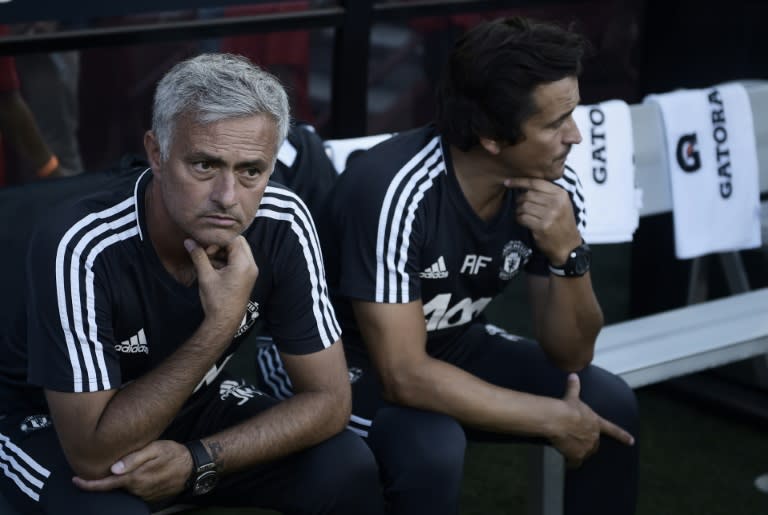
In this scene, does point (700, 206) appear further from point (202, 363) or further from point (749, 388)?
point (202, 363)

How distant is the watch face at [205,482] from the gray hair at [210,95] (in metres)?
0.62

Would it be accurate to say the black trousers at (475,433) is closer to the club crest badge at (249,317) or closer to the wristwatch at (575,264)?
the wristwatch at (575,264)

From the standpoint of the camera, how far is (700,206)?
3830 millimetres

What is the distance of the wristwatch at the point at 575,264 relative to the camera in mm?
2723

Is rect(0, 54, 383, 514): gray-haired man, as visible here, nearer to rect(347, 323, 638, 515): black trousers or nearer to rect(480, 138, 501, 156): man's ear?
rect(347, 323, 638, 515): black trousers

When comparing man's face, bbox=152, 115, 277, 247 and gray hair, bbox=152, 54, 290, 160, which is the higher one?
gray hair, bbox=152, 54, 290, 160

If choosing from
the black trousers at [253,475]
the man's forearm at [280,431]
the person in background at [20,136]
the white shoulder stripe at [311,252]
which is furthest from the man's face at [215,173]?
the person in background at [20,136]

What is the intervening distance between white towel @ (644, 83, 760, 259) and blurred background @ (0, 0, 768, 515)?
1.53ft

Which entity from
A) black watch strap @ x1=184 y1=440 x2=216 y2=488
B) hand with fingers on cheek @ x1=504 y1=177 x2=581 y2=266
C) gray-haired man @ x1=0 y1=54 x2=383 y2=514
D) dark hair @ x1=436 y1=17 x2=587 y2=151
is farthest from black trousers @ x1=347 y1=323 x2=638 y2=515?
dark hair @ x1=436 y1=17 x2=587 y2=151

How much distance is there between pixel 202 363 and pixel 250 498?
0.38 meters

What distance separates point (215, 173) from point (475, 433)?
95 centimetres

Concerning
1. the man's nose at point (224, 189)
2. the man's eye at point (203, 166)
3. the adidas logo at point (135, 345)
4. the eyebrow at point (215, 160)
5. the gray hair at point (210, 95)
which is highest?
the gray hair at point (210, 95)

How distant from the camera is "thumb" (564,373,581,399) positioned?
267cm

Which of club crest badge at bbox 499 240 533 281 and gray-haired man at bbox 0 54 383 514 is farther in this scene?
club crest badge at bbox 499 240 533 281
